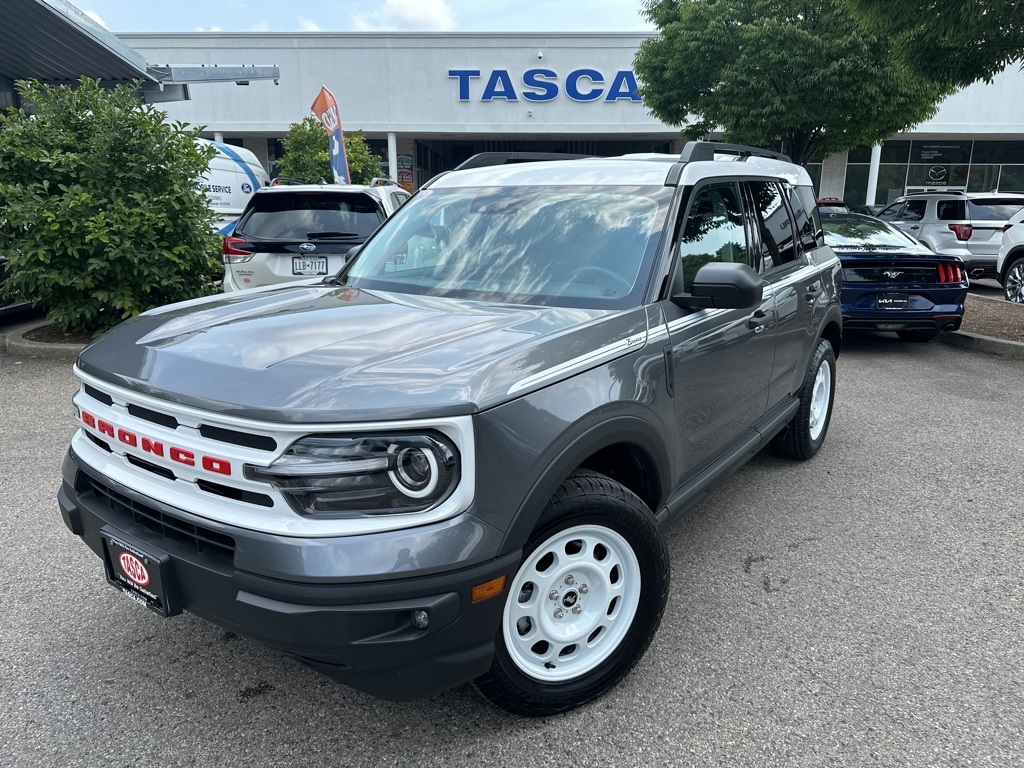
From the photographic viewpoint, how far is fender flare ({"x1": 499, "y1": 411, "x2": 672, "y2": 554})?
2.12 m

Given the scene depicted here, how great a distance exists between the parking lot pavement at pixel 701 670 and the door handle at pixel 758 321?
3.70ft

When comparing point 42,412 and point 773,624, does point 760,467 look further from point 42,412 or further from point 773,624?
point 42,412

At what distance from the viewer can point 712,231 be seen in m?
3.46

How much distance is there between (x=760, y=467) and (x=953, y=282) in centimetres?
466

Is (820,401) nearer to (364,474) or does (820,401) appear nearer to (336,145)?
(364,474)

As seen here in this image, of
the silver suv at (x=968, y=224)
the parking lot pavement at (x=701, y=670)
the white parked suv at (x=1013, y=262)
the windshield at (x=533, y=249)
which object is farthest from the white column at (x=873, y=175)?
the windshield at (x=533, y=249)

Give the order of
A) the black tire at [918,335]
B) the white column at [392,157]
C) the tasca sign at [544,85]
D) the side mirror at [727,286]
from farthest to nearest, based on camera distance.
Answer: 1. the white column at [392,157]
2. the tasca sign at [544,85]
3. the black tire at [918,335]
4. the side mirror at [727,286]

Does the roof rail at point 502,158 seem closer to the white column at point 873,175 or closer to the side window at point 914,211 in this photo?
the side window at point 914,211

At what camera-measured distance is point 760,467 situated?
4996 millimetres

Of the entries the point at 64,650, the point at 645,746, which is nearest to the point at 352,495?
the point at 645,746

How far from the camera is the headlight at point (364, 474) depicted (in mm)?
1967

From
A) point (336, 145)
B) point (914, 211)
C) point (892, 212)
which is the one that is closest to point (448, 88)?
point (336, 145)

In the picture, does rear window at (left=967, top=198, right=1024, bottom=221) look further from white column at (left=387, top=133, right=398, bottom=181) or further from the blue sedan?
white column at (left=387, top=133, right=398, bottom=181)

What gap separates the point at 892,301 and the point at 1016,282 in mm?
4901
